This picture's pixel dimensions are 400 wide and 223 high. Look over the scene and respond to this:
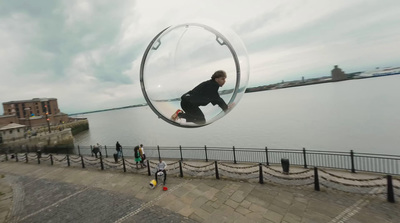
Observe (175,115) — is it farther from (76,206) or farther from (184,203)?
(76,206)

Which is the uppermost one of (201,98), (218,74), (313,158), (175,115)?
(218,74)

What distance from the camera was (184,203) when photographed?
724 centimetres

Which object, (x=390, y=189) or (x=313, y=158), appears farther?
(x=313, y=158)

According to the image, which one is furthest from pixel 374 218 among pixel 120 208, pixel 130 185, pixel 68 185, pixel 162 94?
pixel 68 185

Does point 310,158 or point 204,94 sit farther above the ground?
point 204,94

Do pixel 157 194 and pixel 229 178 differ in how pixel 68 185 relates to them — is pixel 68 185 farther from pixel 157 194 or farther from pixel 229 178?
pixel 229 178

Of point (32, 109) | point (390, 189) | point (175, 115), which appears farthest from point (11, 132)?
point (32, 109)

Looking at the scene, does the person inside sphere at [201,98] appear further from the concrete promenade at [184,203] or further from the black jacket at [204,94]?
the concrete promenade at [184,203]

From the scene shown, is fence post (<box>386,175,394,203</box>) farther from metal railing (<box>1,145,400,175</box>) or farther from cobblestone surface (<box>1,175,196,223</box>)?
cobblestone surface (<box>1,175,196,223</box>)

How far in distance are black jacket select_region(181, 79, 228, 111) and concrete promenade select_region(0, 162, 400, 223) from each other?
17.0 feet

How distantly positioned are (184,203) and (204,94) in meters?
6.19

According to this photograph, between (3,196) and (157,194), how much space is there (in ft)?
28.2

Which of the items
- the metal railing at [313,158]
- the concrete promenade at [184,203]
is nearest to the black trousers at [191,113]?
the concrete promenade at [184,203]

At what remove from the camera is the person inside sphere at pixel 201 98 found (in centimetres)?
236
